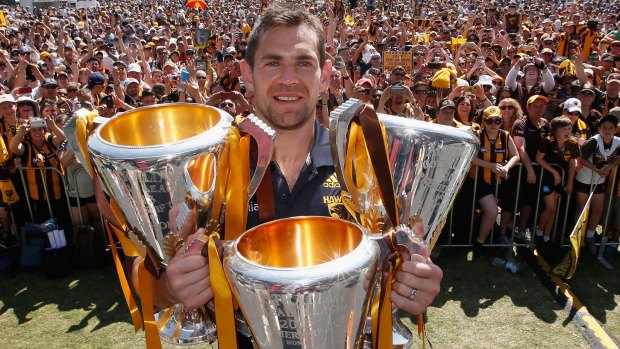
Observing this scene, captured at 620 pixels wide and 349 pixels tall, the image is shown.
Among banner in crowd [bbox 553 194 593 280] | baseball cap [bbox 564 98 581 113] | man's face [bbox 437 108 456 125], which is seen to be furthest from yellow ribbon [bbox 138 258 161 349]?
baseball cap [bbox 564 98 581 113]

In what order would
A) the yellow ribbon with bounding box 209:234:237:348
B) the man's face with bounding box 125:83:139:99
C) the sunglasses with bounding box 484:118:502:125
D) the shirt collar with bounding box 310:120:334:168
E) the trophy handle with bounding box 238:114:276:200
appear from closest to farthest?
1. the yellow ribbon with bounding box 209:234:237:348
2. the trophy handle with bounding box 238:114:276:200
3. the shirt collar with bounding box 310:120:334:168
4. the sunglasses with bounding box 484:118:502:125
5. the man's face with bounding box 125:83:139:99

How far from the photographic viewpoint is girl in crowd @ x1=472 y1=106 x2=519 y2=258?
574cm

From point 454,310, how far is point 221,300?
400cm

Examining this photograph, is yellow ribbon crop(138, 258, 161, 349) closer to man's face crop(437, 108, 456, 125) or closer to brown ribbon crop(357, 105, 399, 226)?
brown ribbon crop(357, 105, 399, 226)

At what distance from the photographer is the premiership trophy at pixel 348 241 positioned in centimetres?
118

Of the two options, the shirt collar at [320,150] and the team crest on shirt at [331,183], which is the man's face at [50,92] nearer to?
the shirt collar at [320,150]

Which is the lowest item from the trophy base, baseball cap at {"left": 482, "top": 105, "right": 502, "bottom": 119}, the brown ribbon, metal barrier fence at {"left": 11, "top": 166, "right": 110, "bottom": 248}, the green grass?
the green grass

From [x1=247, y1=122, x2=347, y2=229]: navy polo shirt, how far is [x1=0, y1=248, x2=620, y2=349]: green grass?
3.00 metres

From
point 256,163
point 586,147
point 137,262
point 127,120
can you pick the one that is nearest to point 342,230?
point 256,163

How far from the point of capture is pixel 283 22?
1.84 m

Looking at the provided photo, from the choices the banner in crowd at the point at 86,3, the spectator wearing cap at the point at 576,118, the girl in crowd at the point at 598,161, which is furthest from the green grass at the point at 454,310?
the banner in crowd at the point at 86,3

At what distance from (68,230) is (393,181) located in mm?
5499

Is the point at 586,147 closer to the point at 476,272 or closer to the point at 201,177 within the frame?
the point at 476,272

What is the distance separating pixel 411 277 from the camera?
4.63 ft
